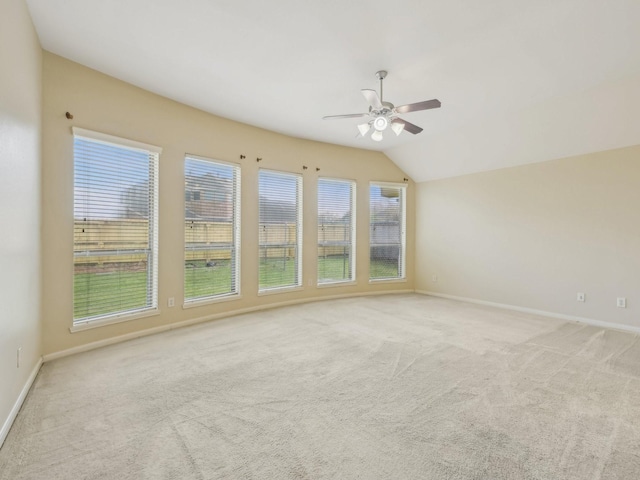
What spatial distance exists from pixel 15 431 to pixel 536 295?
6.14m

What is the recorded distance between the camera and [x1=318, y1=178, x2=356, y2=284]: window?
575cm

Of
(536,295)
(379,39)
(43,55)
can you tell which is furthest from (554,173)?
(43,55)

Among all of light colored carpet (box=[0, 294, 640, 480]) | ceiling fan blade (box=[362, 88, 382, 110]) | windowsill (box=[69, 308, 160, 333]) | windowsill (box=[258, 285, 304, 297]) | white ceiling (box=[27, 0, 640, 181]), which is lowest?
light colored carpet (box=[0, 294, 640, 480])

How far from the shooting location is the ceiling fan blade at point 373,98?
A: 290 cm

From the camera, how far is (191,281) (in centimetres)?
421

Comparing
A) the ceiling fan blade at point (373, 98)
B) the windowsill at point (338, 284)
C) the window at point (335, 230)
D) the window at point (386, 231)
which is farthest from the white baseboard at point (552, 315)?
the ceiling fan blade at point (373, 98)

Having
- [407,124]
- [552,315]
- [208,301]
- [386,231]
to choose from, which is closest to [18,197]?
[208,301]

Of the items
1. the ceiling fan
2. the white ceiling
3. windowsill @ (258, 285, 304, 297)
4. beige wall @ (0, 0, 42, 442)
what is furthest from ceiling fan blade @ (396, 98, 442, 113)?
windowsill @ (258, 285, 304, 297)

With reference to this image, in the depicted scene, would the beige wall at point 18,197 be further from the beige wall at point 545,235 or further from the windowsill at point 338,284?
the beige wall at point 545,235

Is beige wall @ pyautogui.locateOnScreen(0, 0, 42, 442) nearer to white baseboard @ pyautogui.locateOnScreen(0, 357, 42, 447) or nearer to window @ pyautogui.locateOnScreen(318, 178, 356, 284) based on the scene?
white baseboard @ pyautogui.locateOnScreen(0, 357, 42, 447)

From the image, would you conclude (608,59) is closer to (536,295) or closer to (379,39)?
(379,39)

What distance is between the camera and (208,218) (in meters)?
4.36

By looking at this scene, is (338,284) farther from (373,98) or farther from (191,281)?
(373,98)

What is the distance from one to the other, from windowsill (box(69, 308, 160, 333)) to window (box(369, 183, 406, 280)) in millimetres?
3986
